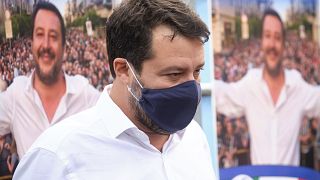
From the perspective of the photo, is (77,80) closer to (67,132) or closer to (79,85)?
(79,85)

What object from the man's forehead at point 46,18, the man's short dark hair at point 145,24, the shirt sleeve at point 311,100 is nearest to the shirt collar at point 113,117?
the man's short dark hair at point 145,24

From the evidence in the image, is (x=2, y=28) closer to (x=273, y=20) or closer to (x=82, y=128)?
(x=82, y=128)

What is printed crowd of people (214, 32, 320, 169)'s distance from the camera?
293 cm

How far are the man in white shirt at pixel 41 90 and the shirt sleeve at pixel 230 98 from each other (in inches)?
38.2

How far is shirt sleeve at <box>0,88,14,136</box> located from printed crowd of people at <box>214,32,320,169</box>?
4.14 ft

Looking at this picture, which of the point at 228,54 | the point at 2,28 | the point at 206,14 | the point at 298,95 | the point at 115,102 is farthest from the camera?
the point at 298,95

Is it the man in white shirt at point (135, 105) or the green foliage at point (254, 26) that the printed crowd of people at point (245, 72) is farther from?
the man in white shirt at point (135, 105)

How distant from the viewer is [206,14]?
2475 mm

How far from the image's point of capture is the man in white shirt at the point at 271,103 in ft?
9.90

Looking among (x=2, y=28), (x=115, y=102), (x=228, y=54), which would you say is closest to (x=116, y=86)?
(x=115, y=102)

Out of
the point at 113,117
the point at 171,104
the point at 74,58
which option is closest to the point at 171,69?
the point at 171,104

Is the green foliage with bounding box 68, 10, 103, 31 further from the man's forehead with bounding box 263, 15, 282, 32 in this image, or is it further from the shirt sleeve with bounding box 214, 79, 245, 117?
the man's forehead with bounding box 263, 15, 282, 32

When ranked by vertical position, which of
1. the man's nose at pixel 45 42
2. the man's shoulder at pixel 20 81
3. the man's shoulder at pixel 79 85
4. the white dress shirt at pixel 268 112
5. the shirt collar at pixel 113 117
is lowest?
the white dress shirt at pixel 268 112

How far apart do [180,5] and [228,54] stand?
3.99 feet
